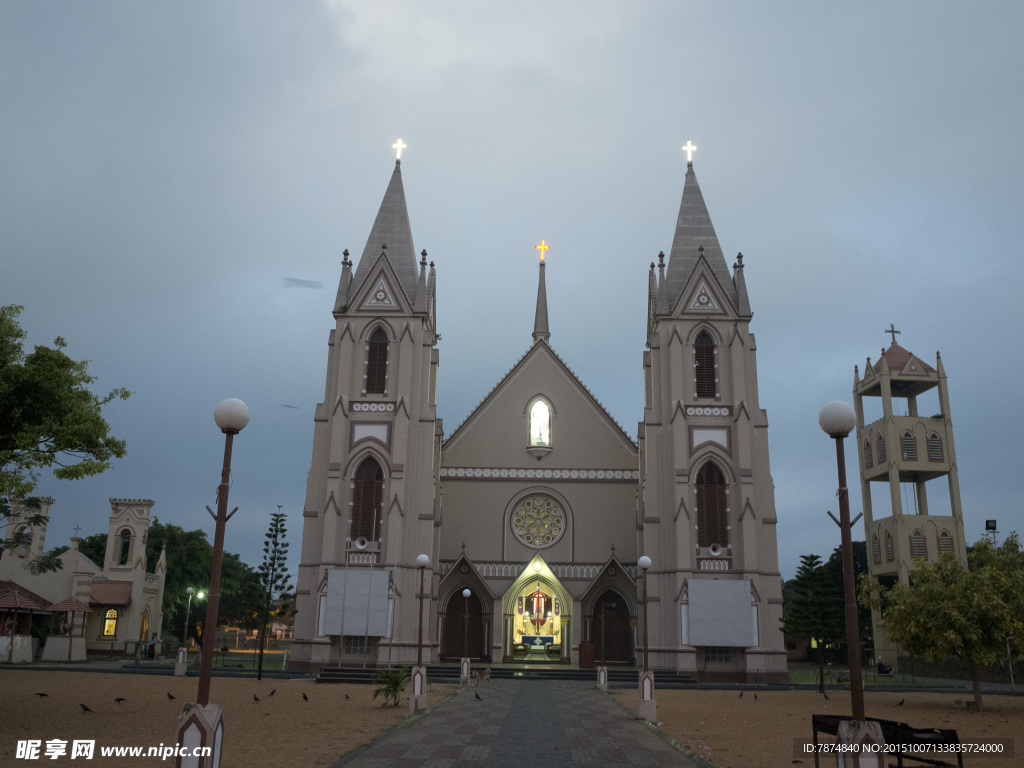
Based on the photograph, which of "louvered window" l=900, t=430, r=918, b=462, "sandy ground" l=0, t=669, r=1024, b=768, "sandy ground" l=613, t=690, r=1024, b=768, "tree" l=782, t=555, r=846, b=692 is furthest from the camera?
"louvered window" l=900, t=430, r=918, b=462

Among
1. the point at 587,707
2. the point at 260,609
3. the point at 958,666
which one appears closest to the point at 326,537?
the point at 260,609

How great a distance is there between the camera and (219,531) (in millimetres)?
10164

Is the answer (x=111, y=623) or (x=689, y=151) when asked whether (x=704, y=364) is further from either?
(x=111, y=623)

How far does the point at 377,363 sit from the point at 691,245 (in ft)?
53.7

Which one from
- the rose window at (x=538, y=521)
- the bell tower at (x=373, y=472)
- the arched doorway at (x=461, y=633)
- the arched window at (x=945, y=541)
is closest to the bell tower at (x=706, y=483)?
the rose window at (x=538, y=521)

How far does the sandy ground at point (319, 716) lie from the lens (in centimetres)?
1353

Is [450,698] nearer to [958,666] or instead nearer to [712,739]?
[712,739]

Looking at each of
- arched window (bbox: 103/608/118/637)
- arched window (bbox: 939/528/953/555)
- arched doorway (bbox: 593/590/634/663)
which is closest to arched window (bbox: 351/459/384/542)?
arched doorway (bbox: 593/590/634/663)

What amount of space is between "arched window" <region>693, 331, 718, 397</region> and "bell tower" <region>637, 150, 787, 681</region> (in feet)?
0.15

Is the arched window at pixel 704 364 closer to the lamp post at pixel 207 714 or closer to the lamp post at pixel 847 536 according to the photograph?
the lamp post at pixel 847 536

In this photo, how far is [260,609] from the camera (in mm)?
33562

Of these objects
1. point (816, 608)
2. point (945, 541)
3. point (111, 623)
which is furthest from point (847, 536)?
point (111, 623)

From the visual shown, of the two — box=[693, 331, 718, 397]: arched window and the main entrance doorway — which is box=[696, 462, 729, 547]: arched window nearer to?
box=[693, 331, 718, 397]: arched window

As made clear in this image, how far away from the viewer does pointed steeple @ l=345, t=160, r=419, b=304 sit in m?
40.7
